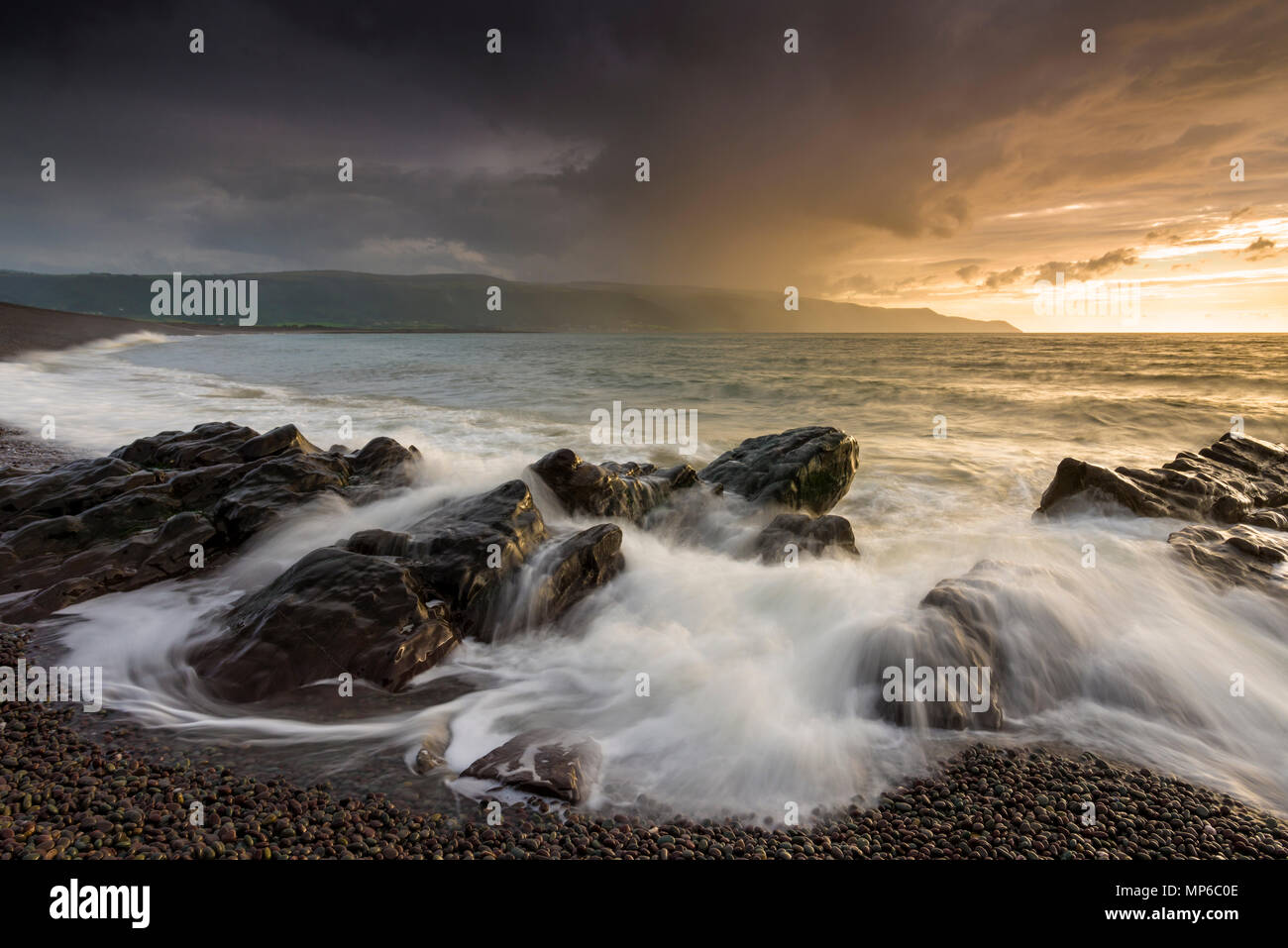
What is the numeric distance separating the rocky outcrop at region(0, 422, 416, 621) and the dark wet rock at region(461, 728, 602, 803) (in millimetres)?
6373

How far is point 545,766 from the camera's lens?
4.79 metres

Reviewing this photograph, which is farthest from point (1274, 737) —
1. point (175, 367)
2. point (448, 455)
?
point (175, 367)

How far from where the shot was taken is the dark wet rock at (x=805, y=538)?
944cm

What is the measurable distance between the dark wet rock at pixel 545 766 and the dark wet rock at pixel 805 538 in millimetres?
4998

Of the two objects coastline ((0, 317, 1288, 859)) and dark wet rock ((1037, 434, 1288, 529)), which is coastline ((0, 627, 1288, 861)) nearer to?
coastline ((0, 317, 1288, 859))

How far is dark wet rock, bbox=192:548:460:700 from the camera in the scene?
6176mm

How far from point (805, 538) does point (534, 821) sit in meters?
6.40

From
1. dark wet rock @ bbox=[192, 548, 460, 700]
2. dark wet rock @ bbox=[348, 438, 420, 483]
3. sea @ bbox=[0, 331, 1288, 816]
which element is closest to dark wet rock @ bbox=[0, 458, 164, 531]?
sea @ bbox=[0, 331, 1288, 816]

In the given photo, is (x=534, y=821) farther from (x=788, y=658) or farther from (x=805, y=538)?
(x=805, y=538)

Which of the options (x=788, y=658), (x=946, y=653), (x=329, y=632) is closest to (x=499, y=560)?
(x=329, y=632)

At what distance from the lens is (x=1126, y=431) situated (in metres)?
23.9

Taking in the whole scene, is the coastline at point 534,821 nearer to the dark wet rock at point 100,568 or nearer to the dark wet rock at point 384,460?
the dark wet rock at point 100,568

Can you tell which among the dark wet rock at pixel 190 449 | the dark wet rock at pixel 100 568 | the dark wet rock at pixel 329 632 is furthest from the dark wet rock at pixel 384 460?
the dark wet rock at pixel 329 632

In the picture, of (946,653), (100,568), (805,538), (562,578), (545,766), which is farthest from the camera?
(805,538)
